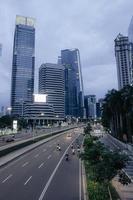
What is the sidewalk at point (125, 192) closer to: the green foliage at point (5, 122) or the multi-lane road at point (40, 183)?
the multi-lane road at point (40, 183)

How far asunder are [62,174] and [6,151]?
2250 cm

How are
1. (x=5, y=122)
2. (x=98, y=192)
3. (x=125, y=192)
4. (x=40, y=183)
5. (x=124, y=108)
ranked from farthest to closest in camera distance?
1. (x=5, y=122)
2. (x=124, y=108)
3. (x=40, y=183)
4. (x=125, y=192)
5. (x=98, y=192)

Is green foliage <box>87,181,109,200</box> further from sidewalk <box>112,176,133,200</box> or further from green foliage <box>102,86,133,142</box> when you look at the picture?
green foliage <box>102,86,133,142</box>

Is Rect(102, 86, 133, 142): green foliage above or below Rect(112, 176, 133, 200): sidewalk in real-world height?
above

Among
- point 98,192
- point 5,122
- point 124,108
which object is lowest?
point 98,192

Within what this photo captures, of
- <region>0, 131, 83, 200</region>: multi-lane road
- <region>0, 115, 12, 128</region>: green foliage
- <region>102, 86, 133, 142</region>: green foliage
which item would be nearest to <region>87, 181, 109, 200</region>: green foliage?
<region>0, 131, 83, 200</region>: multi-lane road

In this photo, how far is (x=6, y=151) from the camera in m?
52.1

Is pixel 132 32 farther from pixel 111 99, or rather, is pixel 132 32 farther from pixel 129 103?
pixel 129 103

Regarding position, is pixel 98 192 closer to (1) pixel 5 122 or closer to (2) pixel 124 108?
(2) pixel 124 108

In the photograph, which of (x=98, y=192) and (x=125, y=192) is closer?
(x=98, y=192)

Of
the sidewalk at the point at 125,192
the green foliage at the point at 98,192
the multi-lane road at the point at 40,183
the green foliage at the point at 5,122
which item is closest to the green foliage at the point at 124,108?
the multi-lane road at the point at 40,183

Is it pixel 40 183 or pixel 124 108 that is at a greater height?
pixel 124 108

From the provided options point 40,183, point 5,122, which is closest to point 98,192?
point 40,183

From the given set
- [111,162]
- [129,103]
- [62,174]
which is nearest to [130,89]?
[129,103]
